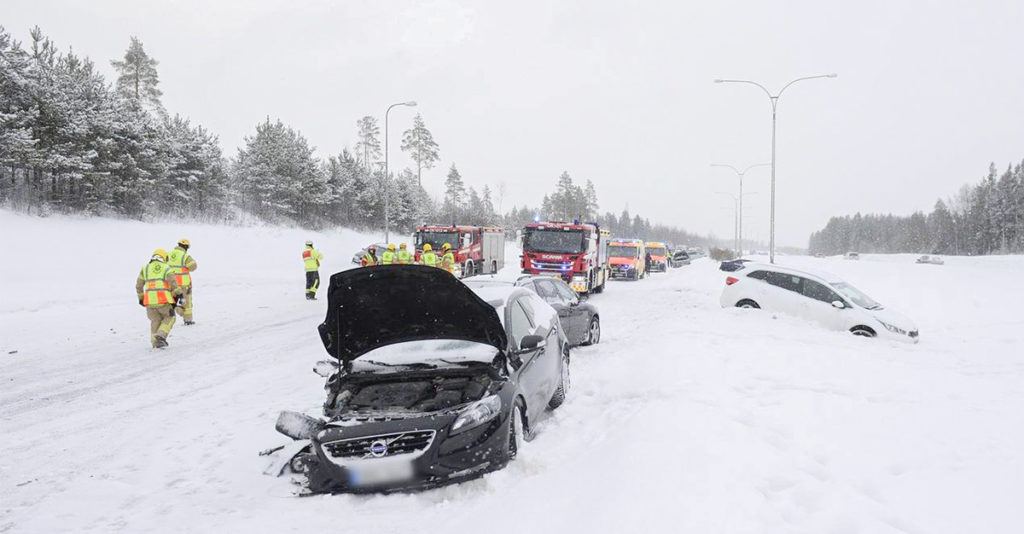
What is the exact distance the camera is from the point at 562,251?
1836cm

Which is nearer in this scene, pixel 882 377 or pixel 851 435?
pixel 851 435

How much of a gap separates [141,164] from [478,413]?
102 feet

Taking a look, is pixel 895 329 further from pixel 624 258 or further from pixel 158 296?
pixel 624 258

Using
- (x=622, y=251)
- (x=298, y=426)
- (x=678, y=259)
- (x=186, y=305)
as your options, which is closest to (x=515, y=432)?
(x=298, y=426)

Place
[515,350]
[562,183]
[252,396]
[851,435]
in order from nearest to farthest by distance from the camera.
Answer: [851,435]
[515,350]
[252,396]
[562,183]

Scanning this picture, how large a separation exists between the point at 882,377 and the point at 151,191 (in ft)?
112

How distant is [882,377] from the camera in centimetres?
684

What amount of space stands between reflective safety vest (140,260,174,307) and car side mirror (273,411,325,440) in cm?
667

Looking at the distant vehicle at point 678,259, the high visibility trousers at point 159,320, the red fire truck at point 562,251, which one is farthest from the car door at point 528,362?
the distant vehicle at point 678,259

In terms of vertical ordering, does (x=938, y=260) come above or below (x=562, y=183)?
below

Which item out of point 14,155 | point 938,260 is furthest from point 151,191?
point 938,260

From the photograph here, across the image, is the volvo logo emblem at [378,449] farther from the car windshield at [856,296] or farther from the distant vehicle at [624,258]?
the distant vehicle at [624,258]

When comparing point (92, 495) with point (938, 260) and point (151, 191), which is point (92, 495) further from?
point (938, 260)

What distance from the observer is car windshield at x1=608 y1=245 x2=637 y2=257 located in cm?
2861
